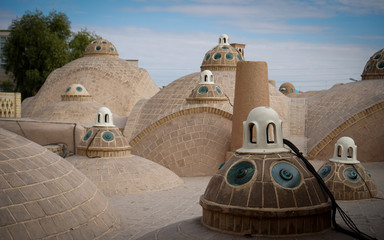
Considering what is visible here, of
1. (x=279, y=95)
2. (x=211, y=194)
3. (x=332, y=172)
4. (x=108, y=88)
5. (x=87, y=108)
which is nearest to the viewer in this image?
(x=211, y=194)

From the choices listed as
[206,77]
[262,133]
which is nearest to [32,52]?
[206,77]

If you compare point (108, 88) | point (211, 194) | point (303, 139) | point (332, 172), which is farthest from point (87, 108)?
point (211, 194)

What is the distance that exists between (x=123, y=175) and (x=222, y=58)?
857cm

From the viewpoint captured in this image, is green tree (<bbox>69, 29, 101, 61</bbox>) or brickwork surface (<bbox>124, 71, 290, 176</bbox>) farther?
green tree (<bbox>69, 29, 101, 61</bbox>)

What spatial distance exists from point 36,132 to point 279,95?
9.94m

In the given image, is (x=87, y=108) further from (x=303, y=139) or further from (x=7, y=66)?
(x=7, y=66)

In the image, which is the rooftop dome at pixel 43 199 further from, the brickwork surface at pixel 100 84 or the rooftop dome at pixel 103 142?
the brickwork surface at pixel 100 84

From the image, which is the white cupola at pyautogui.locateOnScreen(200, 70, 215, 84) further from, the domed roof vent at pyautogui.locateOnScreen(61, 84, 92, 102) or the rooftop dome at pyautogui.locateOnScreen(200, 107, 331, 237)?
the rooftop dome at pyautogui.locateOnScreen(200, 107, 331, 237)

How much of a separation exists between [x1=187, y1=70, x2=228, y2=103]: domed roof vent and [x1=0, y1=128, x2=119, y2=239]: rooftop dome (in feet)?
27.2

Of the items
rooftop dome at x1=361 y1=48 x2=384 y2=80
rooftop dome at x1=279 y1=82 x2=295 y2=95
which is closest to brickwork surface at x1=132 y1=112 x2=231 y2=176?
rooftop dome at x1=361 y1=48 x2=384 y2=80

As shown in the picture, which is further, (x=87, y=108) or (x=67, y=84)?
(x=67, y=84)

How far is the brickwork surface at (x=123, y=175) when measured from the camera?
42.5 ft

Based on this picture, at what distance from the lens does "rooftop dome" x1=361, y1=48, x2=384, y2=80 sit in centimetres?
1961

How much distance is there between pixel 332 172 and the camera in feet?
35.8
